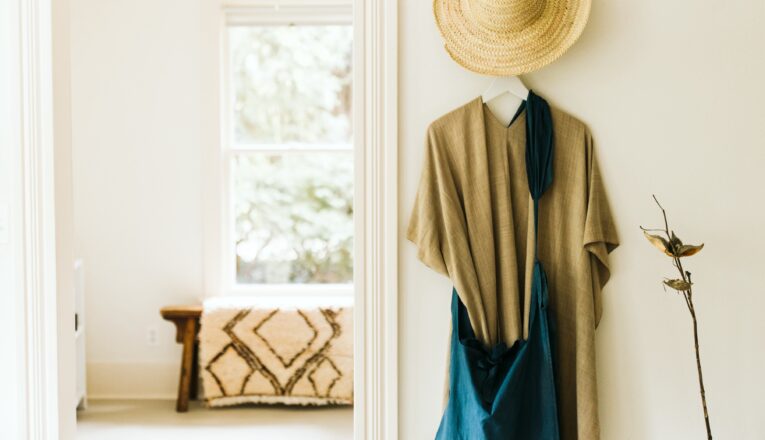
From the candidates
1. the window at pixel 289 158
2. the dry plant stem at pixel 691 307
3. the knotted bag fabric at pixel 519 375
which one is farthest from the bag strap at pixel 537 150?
the window at pixel 289 158

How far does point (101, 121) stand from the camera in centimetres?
388

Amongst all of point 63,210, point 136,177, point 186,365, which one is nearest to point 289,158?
point 136,177

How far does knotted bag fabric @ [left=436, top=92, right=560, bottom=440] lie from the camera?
1.86 meters

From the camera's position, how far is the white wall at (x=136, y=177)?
3859 millimetres

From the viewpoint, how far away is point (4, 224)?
209cm

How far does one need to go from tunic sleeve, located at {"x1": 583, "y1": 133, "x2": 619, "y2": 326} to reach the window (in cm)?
215

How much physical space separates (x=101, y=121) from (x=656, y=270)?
2978 mm

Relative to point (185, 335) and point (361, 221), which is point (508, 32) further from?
point (185, 335)

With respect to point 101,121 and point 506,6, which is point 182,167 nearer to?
point 101,121

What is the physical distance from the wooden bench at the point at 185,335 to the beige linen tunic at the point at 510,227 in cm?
206

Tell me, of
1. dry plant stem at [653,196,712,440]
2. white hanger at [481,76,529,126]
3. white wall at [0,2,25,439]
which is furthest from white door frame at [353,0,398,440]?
white wall at [0,2,25,439]

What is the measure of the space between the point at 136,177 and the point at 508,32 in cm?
259

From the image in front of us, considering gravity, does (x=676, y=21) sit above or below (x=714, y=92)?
above

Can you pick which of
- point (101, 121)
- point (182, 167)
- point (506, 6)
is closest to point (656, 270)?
point (506, 6)
